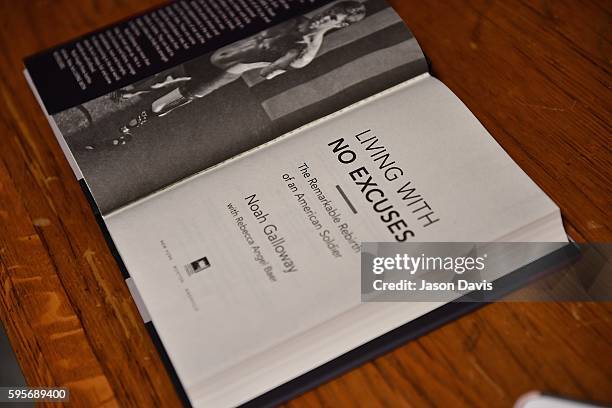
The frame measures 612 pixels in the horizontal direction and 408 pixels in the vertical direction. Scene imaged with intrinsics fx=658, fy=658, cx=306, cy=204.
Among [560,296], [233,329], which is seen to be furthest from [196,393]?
[560,296]

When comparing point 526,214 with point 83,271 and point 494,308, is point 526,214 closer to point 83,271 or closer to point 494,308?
point 494,308

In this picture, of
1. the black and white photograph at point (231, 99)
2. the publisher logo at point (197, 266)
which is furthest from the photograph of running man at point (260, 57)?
the publisher logo at point (197, 266)

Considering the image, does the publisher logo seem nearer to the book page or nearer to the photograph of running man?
the book page

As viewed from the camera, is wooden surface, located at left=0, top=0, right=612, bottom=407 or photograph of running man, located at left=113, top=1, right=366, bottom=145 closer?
wooden surface, located at left=0, top=0, right=612, bottom=407

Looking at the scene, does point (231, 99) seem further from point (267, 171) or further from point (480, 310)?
point (480, 310)

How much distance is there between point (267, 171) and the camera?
1.84 ft

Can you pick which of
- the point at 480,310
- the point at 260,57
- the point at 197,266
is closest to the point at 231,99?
the point at 260,57

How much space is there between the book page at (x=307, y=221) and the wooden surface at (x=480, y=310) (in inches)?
1.3

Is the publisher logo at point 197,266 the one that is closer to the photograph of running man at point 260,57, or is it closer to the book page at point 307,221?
the book page at point 307,221

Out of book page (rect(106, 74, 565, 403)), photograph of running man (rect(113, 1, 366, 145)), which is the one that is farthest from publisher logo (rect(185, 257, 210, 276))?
photograph of running man (rect(113, 1, 366, 145))

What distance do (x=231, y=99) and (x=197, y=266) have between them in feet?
0.52

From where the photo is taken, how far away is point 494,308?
1.65ft

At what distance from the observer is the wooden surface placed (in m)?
0.48

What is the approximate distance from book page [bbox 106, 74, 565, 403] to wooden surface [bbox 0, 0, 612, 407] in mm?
33
